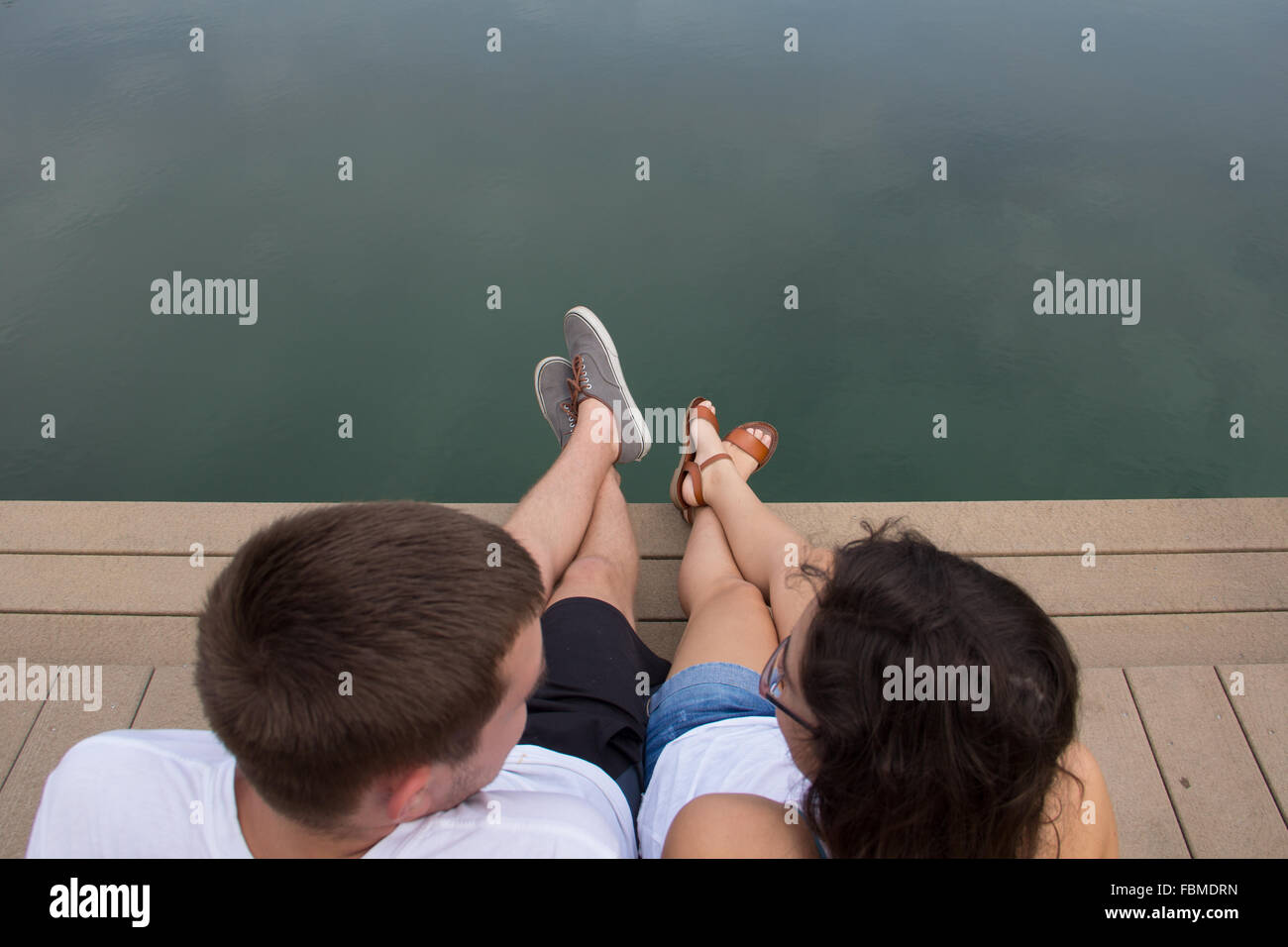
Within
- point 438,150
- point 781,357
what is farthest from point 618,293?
point 438,150

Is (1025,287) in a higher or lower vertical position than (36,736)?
higher

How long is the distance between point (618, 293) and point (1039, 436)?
1611 millimetres

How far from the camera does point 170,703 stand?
1.62 metres

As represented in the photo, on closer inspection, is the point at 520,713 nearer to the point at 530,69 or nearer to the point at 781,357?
the point at 781,357

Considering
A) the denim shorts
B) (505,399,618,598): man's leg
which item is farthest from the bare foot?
the denim shorts

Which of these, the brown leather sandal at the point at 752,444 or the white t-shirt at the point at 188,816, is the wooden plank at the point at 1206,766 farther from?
the white t-shirt at the point at 188,816

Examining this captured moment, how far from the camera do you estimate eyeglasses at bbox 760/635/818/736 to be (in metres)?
0.96

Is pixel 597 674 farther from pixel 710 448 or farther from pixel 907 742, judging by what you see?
pixel 710 448

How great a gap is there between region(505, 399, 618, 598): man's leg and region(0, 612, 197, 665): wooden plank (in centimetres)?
75

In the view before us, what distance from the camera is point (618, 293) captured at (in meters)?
3.18

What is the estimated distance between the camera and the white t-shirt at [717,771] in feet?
3.72

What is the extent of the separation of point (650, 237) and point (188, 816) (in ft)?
9.44

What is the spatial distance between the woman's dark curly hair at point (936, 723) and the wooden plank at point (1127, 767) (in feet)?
1.96
